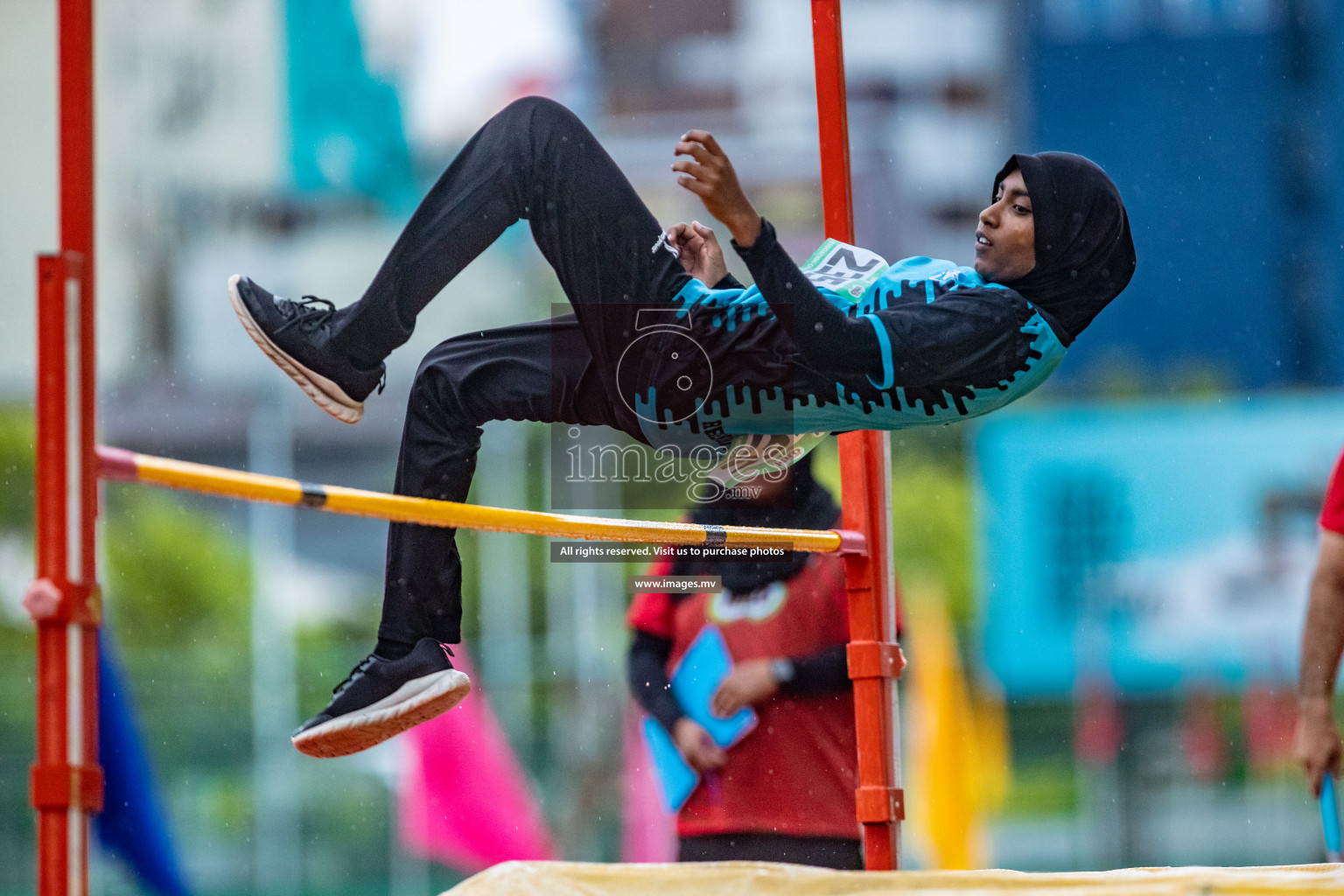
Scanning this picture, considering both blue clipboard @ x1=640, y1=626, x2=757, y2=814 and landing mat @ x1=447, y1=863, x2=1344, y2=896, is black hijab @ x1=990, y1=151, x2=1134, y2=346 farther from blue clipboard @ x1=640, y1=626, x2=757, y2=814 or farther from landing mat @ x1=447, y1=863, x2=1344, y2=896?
blue clipboard @ x1=640, y1=626, x2=757, y2=814

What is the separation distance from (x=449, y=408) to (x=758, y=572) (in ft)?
2.21

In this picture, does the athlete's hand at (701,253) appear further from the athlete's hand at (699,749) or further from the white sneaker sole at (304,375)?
the athlete's hand at (699,749)

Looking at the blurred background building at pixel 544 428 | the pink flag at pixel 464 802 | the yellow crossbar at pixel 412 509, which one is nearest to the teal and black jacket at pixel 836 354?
the yellow crossbar at pixel 412 509

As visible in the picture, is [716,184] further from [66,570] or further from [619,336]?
[66,570]

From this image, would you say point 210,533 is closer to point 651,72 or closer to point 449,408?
point 651,72

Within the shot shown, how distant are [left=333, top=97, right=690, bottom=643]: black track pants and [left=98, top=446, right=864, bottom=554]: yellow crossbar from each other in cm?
14

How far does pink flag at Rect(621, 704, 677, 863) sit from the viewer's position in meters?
5.27

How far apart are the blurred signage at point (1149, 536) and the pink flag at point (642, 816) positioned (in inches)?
119

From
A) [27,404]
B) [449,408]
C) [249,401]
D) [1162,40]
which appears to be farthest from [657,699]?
[27,404]

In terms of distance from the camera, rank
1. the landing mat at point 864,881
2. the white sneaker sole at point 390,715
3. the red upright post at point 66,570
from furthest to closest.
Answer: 1. the white sneaker sole at point 390,715
2. the landing mat at point 864,881
3. the red upright post at point 66,570

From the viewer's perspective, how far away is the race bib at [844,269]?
5.74 ft

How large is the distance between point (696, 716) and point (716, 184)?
3.11 ft

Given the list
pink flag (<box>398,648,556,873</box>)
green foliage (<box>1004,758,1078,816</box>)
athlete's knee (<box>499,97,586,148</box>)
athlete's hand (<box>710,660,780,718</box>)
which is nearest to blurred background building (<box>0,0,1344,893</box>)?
green foliage (<box>1004,758,1078,816</box>)

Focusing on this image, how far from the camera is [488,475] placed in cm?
947
